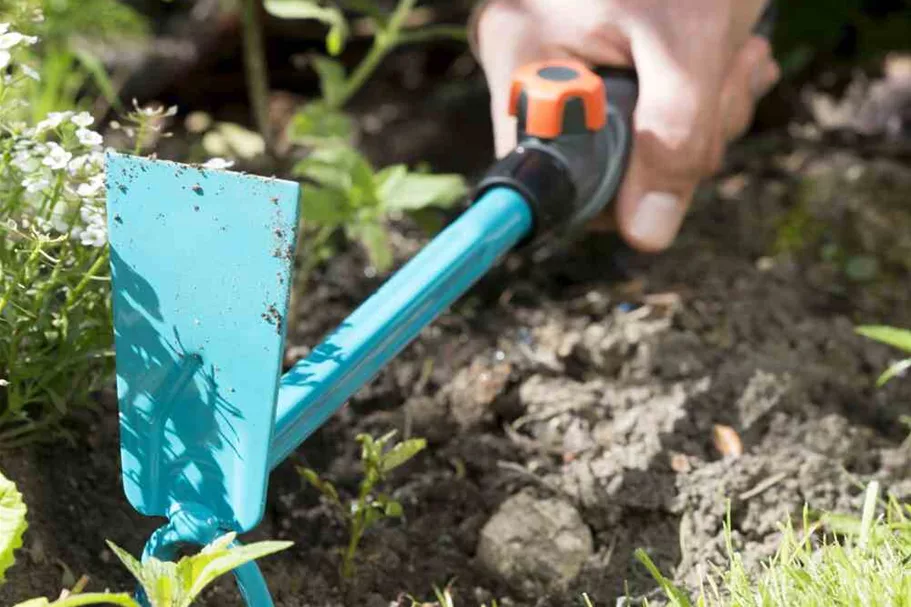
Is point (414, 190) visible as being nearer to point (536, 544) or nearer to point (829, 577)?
point (536, 544)

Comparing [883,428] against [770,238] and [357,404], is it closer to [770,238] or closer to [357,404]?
[770,238]

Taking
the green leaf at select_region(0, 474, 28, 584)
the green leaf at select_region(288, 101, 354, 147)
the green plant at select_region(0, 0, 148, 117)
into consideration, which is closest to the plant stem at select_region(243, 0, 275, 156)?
the green leaf at select_region(288, 101, 354, 147)

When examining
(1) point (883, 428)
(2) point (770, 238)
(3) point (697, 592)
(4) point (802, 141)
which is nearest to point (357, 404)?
(3) point (697, 592)

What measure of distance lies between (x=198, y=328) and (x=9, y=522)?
249mm

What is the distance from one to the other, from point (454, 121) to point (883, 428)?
1.11 metres

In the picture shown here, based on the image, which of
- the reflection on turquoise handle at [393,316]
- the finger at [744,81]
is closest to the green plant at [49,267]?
the reflection on turquoise handle at [393,316]

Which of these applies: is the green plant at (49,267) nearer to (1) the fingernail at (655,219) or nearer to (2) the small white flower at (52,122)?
(2) the small white flower at (52,122)

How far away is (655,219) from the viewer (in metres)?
1.62

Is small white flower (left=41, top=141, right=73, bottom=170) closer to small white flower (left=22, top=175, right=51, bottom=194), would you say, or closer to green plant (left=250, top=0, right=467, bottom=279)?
small white flower (left=22, top=175, right=51, bottom=194)

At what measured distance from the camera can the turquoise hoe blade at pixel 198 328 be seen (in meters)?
1.07

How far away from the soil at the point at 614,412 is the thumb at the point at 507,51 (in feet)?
0.97

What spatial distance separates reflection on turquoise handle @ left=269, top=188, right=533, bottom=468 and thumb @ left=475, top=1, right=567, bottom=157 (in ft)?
0.55

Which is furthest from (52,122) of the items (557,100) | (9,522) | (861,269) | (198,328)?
(861,269)

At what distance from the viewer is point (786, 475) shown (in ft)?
4.56
